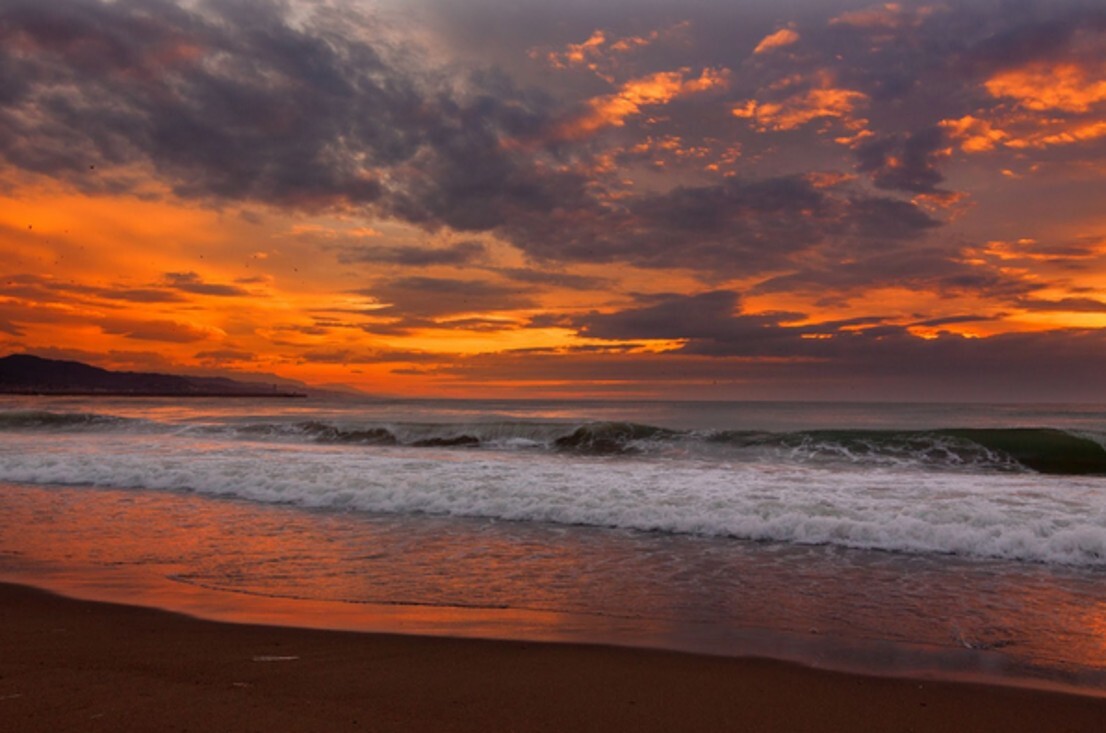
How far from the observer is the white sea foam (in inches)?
373

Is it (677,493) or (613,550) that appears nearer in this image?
(613,550)

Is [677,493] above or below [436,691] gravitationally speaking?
above

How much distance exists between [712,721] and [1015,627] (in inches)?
141

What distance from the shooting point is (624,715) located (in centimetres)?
405

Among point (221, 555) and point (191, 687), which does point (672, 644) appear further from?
point (221, 555)

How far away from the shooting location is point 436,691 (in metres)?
4.31

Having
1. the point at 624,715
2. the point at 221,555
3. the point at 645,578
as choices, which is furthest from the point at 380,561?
the point at 624,715

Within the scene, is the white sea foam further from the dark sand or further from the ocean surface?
the dark sand

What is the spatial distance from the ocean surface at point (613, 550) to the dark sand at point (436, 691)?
438mm

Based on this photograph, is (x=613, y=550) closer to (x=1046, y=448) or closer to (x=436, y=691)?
(x=436, y=691)

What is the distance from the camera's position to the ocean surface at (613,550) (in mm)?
5738

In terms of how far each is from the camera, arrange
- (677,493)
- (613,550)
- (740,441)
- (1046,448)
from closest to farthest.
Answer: (613,550)
(677,493)
(1046,448)
(740,441)

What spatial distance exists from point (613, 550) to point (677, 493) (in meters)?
3.65

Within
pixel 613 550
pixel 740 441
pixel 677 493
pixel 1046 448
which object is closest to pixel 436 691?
pixel 613 550
